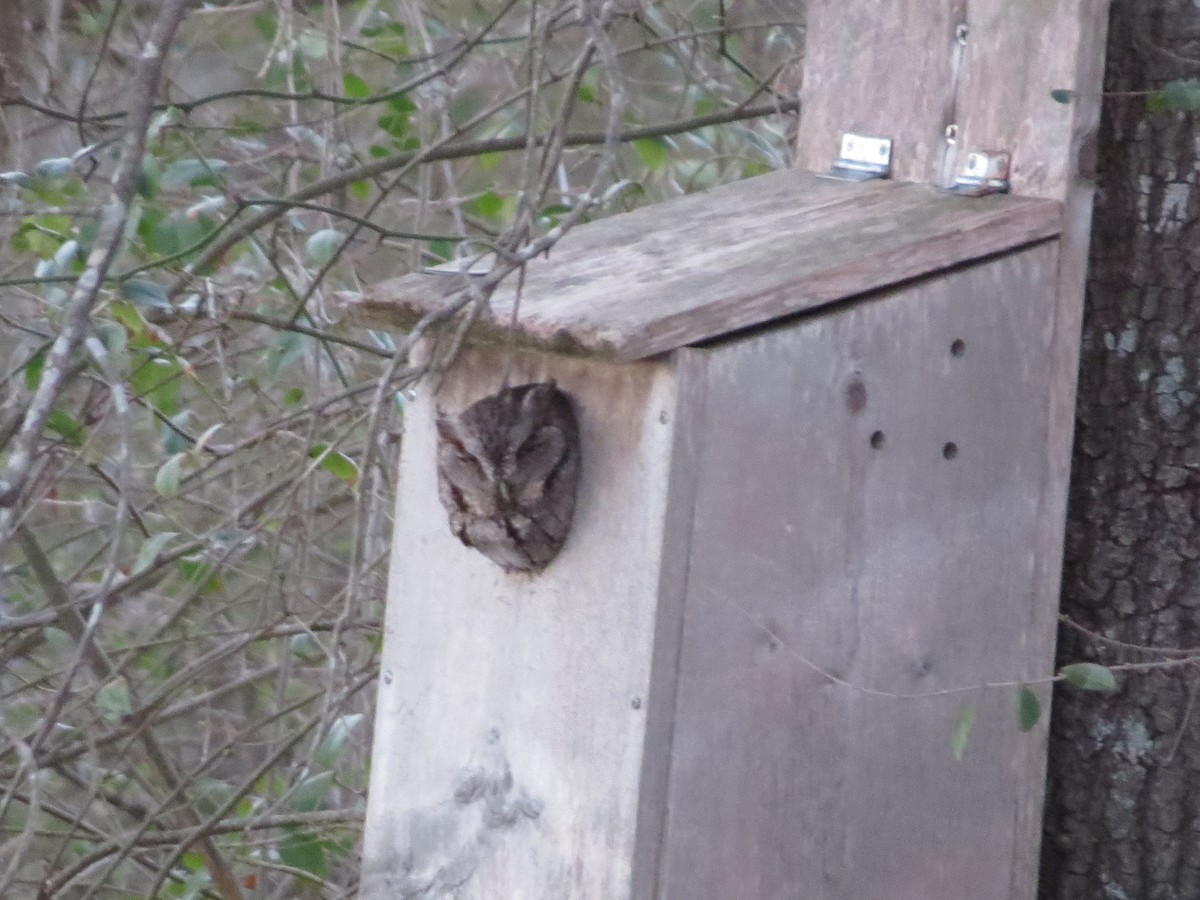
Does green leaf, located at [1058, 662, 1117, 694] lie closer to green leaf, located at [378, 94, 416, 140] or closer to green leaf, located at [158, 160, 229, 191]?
green leaf, located at [158, 160, 229, 191]

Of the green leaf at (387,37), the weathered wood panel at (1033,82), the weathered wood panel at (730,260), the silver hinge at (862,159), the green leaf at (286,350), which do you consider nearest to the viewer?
the weathered wood panel at (730,260)

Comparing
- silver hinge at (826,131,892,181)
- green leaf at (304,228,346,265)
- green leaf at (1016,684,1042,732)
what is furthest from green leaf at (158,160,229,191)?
green leaf at (1016,684,1042,732)

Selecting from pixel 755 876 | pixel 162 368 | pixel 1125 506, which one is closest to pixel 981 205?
pixel 1125 506

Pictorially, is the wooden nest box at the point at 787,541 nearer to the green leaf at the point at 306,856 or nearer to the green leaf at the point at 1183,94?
the green leaf at the point at 1183,94

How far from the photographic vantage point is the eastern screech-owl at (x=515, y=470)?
1326 mm

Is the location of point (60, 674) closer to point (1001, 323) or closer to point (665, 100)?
point (1001, 323)

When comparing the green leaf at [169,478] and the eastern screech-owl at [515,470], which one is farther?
the green leaf at [169,478]

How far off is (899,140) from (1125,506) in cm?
42

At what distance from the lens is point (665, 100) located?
369cm

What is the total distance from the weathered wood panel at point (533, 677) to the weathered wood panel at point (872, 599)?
1.5 inches

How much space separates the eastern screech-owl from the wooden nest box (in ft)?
0.06

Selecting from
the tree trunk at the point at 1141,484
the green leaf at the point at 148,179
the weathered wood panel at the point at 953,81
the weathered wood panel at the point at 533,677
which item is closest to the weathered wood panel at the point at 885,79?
the weathered wood panel at the point at 953,81

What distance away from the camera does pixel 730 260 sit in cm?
138

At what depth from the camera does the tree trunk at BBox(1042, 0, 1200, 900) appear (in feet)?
5.03
